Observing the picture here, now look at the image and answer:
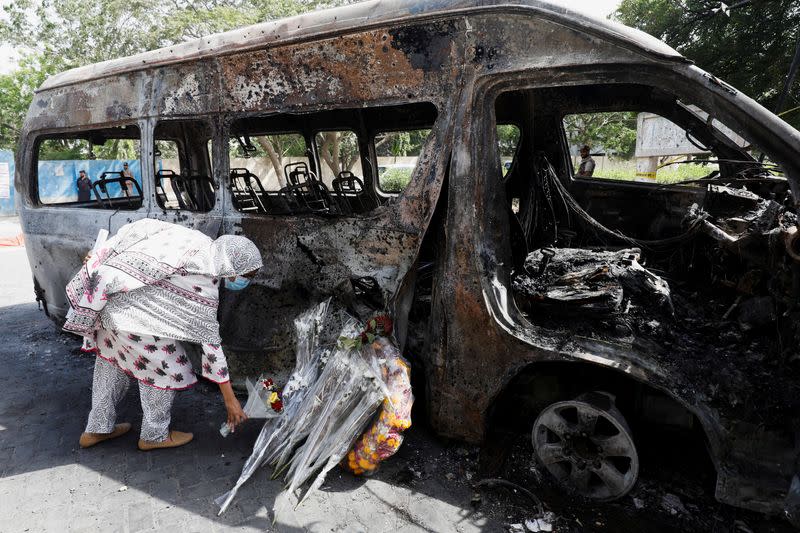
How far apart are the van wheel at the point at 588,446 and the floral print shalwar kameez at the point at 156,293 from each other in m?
1.85

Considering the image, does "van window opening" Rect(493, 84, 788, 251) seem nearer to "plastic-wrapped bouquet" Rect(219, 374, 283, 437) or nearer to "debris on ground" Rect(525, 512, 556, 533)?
"debris on ground" Rect(525, 512, 556, 533)

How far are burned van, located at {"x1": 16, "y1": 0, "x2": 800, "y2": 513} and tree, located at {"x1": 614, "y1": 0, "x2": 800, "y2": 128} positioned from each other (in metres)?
7.26

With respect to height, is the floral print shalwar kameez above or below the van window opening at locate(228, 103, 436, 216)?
below

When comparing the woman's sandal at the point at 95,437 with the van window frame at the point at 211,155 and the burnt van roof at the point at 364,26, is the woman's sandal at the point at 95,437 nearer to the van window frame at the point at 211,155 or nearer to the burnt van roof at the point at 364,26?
the van window frame at the point at 211,155

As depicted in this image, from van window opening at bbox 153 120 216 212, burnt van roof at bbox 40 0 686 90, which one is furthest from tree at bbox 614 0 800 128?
van window opening at bbox 153 120 216 212

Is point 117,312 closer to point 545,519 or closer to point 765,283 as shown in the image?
point 545,519

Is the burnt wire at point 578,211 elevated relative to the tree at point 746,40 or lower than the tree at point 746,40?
lower

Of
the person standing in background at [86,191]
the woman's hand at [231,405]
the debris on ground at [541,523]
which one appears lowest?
the debris on ground at [541,523]

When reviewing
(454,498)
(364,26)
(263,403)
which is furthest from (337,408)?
(364,26)

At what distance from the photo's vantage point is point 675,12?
9.95 m

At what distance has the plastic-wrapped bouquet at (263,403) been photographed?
2.92 m

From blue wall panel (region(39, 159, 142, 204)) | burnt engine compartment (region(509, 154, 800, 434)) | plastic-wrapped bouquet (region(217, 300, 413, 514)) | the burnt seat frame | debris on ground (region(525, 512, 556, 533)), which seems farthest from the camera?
blue wall panel (region(39, 159, 142, 204))

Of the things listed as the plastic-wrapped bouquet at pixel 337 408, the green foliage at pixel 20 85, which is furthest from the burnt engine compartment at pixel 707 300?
the green foliage at pixel 20 85

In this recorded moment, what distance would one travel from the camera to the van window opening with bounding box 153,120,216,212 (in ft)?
13.2
